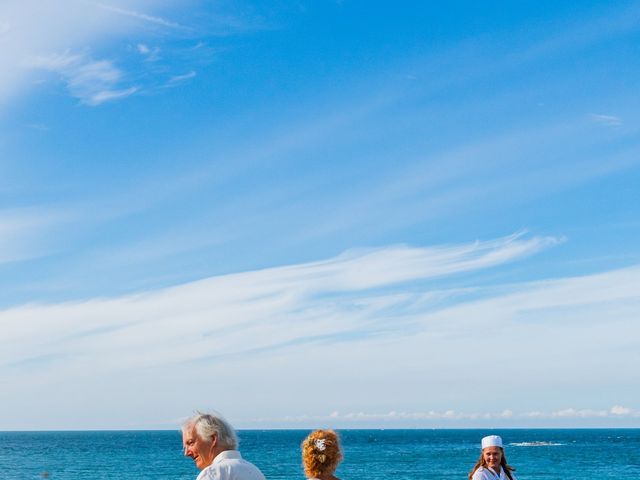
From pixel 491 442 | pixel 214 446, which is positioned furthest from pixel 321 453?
pixel 491 442

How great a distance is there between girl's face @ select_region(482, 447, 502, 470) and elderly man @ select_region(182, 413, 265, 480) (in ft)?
12.6

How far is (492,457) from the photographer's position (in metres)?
7.59

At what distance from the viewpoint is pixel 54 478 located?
2018 inches

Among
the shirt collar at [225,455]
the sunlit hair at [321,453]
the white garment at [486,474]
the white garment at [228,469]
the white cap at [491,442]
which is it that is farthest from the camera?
the white cap at [491,442]

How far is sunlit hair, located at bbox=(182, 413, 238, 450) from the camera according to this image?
14.1 feet

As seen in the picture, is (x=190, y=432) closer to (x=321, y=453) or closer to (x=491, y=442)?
(x=321, y=453)

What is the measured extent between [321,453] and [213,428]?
1331 millimetres

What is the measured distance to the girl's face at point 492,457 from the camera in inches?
299

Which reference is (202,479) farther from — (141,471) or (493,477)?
(141,471)

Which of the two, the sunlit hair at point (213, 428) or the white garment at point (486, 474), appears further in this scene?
the white garment at point (486, 474)

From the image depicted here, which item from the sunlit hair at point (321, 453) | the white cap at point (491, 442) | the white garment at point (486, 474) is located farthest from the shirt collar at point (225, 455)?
the white cap at point (491, 442)

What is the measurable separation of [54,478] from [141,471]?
6.47m

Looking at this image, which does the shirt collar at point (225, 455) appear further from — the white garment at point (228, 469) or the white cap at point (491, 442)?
the white cap at point (491, 442)

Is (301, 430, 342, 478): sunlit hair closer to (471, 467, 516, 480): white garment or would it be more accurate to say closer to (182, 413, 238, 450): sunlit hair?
(182, 413, 238, 450): sunlit hair
